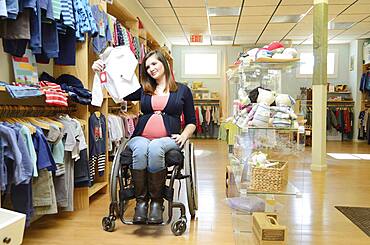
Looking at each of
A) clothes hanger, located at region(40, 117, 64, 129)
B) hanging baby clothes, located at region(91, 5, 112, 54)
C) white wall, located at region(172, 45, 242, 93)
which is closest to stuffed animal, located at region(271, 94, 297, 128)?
clothes hanger, located at region(40, 117, 64, 129)

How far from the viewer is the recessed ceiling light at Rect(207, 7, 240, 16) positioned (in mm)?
6484

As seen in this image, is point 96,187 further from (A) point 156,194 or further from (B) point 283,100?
(B) point 283,100

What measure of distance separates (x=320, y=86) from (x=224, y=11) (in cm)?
232

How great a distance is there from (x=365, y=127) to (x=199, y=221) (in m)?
7.62

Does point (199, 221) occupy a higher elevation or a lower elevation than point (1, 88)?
lower

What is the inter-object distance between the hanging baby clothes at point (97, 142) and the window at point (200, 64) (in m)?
7.07

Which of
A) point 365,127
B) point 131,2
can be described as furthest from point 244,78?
point 365,127

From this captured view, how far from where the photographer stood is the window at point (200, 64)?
10.3 m

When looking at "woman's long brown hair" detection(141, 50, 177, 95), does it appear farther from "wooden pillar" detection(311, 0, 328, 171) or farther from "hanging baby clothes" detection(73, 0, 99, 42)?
"wooden pillar" detection(311, 0, 328, 171)

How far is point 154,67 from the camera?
2.78 m

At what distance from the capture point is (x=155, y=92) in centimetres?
284

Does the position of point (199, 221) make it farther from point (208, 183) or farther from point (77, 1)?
point (77, 1)

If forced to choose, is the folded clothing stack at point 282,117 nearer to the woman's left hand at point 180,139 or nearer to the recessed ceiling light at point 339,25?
the woman's left hand at point 180,139

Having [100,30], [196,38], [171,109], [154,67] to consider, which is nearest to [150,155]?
[171,109]
